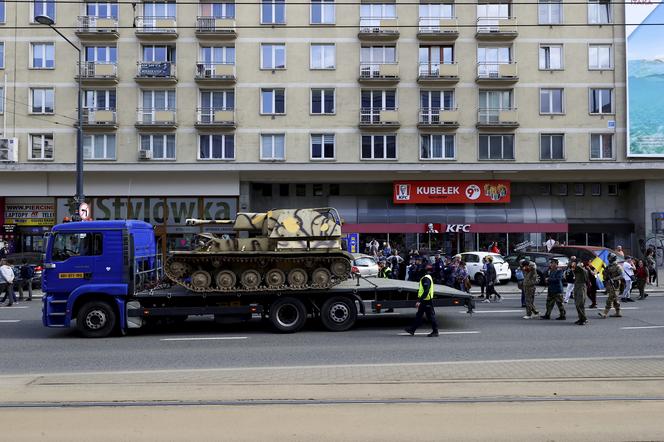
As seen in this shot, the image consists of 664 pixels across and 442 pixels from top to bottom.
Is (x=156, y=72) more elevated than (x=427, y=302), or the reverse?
(x=156, y=72)

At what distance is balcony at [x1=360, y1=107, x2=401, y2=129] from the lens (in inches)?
1367

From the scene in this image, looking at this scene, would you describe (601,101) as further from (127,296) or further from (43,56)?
(43,56)

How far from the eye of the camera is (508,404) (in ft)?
24.3

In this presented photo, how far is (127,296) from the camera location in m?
13.4

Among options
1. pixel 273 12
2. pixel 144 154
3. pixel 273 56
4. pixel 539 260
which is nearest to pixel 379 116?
pixel 273 56

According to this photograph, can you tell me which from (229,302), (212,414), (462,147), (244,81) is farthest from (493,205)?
(212,414)

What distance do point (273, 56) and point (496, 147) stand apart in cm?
1382

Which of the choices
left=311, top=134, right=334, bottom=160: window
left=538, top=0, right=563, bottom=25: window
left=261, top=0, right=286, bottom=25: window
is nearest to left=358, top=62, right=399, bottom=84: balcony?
left=311, top=134, right=334, bottom=160: window

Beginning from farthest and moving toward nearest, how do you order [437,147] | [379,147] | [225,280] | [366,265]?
[437,147], [379,147], [366,265], [225,280]

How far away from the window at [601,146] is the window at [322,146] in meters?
15.1

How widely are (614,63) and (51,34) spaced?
3205 cm

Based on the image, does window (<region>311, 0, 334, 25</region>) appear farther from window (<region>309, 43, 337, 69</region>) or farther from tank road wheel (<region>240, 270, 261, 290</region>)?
tank road wheel (<region>240, 270, 261, 290</region>)

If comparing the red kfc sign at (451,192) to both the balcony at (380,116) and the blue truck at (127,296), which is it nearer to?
the balcony at (380,116)

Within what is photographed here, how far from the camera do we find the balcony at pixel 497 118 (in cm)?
3473
